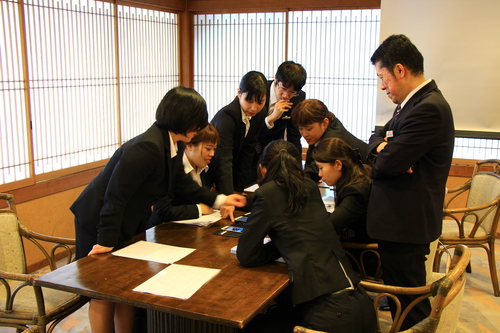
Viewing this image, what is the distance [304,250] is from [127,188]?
79 cm

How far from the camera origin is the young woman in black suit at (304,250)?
6.26 ft

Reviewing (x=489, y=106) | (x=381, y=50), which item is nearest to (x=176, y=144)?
(x=381, y=50)

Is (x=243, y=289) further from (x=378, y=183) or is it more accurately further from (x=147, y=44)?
(x=147, y=44)

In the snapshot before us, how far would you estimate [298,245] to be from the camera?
197 centimetres

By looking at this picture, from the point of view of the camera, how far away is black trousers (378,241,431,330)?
2.15 m

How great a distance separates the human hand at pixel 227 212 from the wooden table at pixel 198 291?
42cm

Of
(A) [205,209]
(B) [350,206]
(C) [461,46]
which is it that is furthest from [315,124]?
(C) [461,46]

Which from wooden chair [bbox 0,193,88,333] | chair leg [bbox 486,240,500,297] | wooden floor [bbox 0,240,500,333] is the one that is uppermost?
wooden chair [bbox 0,193,88,333]

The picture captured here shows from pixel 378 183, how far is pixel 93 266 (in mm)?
1266

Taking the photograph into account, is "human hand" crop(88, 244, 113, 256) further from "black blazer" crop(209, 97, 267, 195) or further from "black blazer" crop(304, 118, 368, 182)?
"black blazer" crop(304, 118, 368, 182)

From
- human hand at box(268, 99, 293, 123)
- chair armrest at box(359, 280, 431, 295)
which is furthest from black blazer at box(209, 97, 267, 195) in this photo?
chair armrest at box(359, 280, 431, 295)

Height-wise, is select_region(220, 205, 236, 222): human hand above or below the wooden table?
above

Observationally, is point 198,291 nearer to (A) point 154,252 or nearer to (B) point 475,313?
(A) point 154,252

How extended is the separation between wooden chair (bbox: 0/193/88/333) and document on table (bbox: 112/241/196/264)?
385 mm
